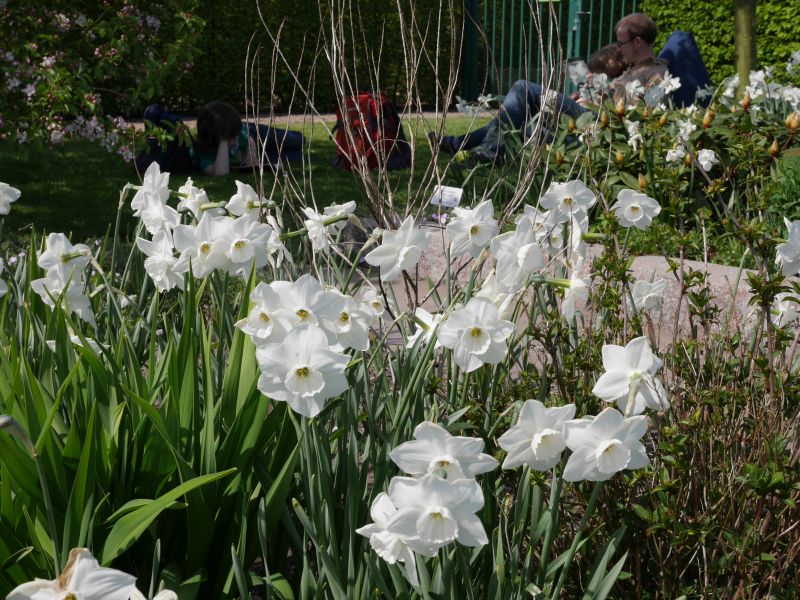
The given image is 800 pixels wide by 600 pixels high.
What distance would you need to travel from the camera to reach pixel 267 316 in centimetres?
130

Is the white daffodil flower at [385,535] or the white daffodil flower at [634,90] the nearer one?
the white daffodil flower at [385,535]

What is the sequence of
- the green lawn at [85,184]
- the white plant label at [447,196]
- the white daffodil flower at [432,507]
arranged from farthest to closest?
1. the green lawn at [85,184]
2. the white plant label at [447,196]
3. the white daffodil flower at [432,507]

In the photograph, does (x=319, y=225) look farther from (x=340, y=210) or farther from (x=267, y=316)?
(x=267, y=316)

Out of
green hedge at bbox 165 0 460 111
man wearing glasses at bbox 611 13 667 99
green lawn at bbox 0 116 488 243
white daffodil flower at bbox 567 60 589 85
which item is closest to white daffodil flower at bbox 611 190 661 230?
green lawn at bbox 0 116 488 243

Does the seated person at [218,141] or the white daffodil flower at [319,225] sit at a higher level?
the white daffodil flower at [319,225]

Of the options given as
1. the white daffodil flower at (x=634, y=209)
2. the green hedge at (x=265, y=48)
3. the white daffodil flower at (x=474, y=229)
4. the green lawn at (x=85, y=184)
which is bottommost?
the green lawn at (x=85, y=184)

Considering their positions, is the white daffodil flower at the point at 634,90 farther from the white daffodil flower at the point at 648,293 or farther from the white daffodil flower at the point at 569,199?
the white daffodil flower at the point at 569,199

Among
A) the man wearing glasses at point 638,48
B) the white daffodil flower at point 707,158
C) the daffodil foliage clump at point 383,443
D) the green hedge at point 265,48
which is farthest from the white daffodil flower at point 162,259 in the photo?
the green hedge at point 265,48

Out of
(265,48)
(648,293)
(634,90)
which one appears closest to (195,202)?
(648,293)

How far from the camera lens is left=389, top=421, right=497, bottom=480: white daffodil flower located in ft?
3.68

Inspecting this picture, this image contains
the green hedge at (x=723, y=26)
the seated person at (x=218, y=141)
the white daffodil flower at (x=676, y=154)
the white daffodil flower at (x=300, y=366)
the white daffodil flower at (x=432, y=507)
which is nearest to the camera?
the white daffodil flower at (x=432, y=507)

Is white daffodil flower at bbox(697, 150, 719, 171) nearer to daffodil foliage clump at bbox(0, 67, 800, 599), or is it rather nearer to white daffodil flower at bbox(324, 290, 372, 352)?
daffodil foliage clump at bbox(0, 67, 800, 599)

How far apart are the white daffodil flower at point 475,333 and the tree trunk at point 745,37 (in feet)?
21.1

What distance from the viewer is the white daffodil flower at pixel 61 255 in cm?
189
